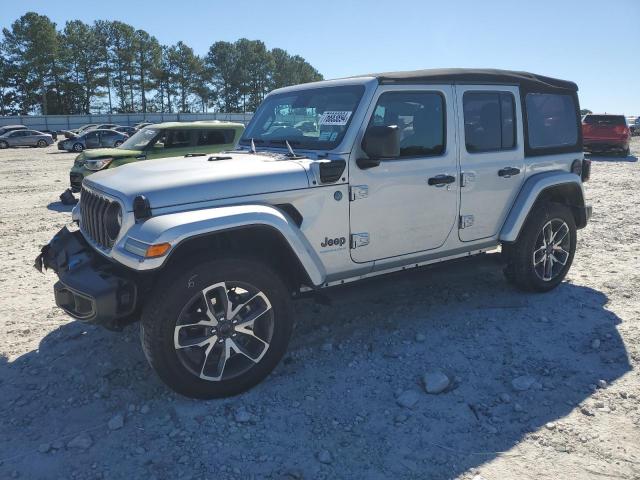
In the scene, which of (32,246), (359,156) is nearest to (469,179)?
(359,156)

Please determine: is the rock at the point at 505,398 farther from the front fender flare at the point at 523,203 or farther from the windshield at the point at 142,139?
the windshield at the point at 142,139

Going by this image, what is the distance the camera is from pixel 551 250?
523 centimetres

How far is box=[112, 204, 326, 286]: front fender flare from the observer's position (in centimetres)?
302

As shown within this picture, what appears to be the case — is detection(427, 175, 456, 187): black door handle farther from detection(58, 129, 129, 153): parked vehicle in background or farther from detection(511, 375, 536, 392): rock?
detection(58, 129, 129, 153): parked vehicle in background

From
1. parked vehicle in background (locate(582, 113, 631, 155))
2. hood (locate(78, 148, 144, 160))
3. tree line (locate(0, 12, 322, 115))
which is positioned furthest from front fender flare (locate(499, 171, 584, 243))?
tree line (locate(0, 12, 322, 115))

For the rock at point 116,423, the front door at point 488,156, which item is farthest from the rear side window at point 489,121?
the rock at point 116,423

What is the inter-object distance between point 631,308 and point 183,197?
13.5 ft

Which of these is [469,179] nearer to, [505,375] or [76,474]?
[505,375]

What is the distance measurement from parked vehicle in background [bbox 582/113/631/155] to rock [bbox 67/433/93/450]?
2093 cm

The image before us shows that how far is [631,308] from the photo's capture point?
15.9 feet

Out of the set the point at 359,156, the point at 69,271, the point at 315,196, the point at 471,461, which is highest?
the point at 359,156

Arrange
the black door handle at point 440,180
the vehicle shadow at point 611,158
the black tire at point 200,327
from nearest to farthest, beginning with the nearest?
the black tire at point 200,327 < the black door handle at point 440,180 < the vehicle shadow at point 611,158

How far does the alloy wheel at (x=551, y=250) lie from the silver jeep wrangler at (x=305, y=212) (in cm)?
2

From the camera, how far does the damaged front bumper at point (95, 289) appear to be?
311 cm
